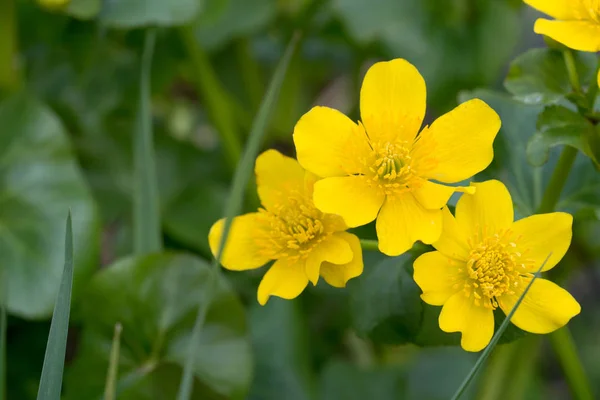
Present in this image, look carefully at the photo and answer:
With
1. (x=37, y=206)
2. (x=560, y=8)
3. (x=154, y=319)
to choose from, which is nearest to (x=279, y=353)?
(x=154, y=319)

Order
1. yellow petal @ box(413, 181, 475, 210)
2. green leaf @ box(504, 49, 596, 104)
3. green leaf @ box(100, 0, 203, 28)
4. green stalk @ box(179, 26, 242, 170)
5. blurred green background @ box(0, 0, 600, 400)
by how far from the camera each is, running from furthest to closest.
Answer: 1. green stalk @ box(179, 26, 242, 170)
2. green leaf @ box(100, 0, 203, 28)
3. blurred green background @ box(0, 0, 600, 400)
4. green leaf @ box(504, 49, 596, 104)
5. yellow petal @ box(413, 181, 475, 210)

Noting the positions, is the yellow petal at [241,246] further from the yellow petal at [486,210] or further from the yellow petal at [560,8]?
the yellow petal at [560,8]

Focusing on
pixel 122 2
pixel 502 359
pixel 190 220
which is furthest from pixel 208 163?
pixel 502 359

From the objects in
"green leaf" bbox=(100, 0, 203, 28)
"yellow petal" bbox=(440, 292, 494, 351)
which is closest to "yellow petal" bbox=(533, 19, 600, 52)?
"yellow petal" bbox=(440, 292, 494, 351)

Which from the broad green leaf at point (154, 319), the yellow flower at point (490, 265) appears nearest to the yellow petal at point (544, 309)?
the yellow flower at point (490, 265)

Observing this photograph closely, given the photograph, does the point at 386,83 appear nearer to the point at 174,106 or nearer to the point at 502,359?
the point at 502,359

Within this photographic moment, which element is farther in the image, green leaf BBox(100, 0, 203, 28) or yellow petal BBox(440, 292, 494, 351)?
green leaf BBox(100, 0, 203, 28)

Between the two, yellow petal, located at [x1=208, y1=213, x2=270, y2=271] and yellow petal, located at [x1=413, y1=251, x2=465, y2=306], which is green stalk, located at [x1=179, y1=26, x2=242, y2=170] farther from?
yellow petal, located at [x1=413, y1=251, x2=465, y2=306]
